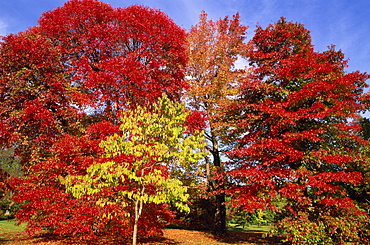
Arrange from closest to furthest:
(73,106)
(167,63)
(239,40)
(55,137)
→ (55,137) → (73,106) → (167,63) → (239,40)

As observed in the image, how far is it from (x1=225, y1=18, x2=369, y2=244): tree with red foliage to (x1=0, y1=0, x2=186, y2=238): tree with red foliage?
6113mm

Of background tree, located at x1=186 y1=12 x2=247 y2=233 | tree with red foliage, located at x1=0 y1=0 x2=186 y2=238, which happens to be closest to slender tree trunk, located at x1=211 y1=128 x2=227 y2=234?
background tree, located at x1=186 y1=12 x2=247 y2=233

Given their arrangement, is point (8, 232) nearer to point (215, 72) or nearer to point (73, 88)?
point (73, 88)

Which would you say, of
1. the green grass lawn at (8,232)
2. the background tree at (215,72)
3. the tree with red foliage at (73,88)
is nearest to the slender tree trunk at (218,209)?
the background tree at (215,72)

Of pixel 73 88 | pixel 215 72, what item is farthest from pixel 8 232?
pixel 215 72

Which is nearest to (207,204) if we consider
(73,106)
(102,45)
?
(73,106)

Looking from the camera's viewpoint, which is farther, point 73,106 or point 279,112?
point 73,106

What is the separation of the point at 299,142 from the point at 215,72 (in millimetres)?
9885

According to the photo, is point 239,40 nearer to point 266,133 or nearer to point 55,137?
point 266,133

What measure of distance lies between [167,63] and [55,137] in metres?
9.16

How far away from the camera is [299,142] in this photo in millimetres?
12445

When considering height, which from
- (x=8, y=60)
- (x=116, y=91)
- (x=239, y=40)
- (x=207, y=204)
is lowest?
(x=207, y=204)

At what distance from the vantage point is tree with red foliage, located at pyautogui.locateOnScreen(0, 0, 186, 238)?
10.9 metres

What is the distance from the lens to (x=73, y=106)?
14.2m
